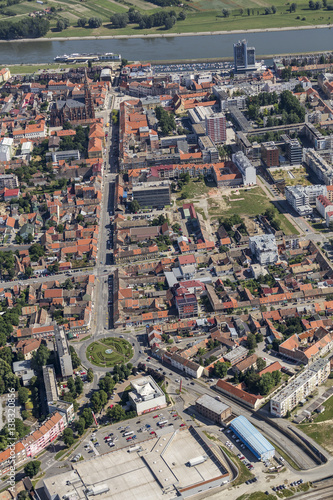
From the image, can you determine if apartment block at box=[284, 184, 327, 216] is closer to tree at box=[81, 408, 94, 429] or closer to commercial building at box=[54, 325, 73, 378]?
commercial building at box=[54, 325, 73, 378]

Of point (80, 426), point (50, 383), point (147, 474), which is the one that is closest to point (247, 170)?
point (50, 383)

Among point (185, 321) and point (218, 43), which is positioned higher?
point (218, 43)

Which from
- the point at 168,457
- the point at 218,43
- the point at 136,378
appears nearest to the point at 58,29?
the point at 218,43

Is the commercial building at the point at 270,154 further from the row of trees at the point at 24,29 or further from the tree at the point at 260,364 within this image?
the row of trees at the point at 24,29

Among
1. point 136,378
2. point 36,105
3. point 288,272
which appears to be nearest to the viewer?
point 136,378

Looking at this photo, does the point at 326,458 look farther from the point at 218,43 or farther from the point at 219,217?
the point at 218,43

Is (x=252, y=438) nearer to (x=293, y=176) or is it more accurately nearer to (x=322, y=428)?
(x=322, y=428)

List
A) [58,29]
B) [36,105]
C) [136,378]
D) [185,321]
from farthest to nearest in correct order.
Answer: [58,29], [36,105], [185,321], [136,378]

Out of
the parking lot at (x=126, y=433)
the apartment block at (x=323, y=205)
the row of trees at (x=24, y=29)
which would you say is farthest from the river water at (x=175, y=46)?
the parking lot at (x=126, y=433)
